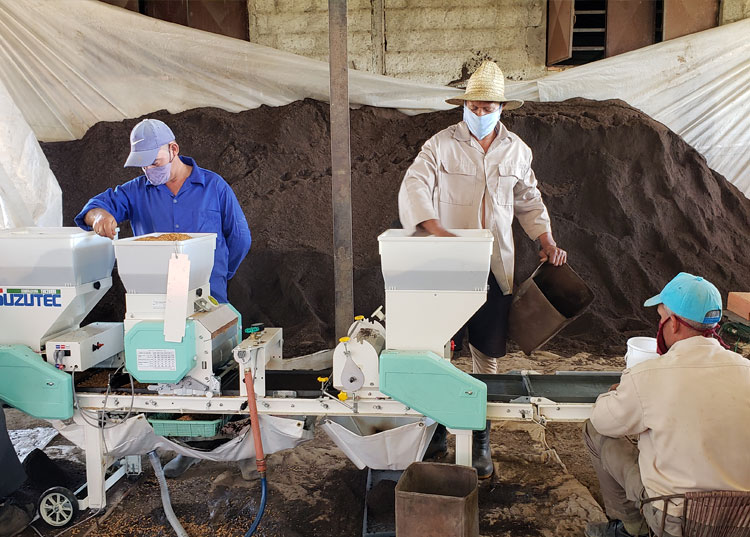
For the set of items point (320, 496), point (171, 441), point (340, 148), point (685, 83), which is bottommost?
point (320, 496)

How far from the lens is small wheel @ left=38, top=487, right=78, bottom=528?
2461 millimetres

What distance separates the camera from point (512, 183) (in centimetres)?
290

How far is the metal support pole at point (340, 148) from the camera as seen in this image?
289 cm

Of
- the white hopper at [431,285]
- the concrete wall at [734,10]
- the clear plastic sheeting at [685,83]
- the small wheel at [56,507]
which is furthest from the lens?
the concrete wall at [734,10]

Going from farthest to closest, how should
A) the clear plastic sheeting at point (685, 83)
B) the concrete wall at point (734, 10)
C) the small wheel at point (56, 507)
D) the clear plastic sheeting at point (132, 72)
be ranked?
the concrete wall at point (734, 10)
the clear plastic sheeting at point (685, 83)
the clear plastic sheeting at point (132, 72)
the small wheel at point (56, 507)

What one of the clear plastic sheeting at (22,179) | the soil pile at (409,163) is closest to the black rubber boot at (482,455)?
the soil pile at (409,163)

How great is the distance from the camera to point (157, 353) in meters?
2.23

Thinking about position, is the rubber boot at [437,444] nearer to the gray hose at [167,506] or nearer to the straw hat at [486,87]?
the gray hose at [167,506]

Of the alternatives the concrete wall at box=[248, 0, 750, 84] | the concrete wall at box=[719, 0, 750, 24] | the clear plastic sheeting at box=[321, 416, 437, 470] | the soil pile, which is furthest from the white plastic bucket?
the concrete wall at box=[719, 0, 750, 24]

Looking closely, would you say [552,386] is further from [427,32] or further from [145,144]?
[427,32]

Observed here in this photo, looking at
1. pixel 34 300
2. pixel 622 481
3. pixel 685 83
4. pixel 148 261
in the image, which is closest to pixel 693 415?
pixel 622 481

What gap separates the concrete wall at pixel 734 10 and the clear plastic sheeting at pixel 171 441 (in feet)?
18.1

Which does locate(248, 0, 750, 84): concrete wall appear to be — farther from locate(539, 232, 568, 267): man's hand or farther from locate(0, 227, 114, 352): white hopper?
locate(0, 227, 114, 352): white hopper

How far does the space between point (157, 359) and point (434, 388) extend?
1.00 meters
